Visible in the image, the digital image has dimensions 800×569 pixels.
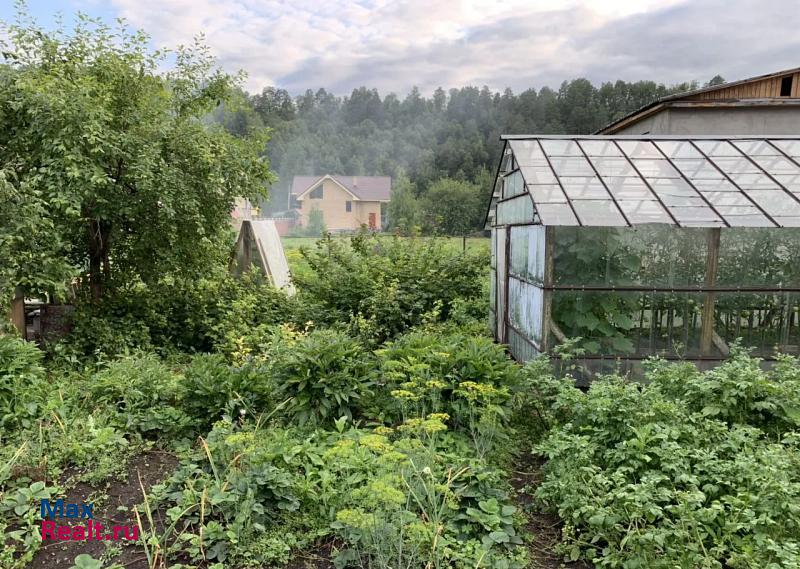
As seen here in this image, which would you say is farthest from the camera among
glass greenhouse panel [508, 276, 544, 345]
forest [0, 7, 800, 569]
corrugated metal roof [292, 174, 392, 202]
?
corrugated metal roof [292, 174, 392, 202]

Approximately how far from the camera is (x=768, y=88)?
48.8 feet

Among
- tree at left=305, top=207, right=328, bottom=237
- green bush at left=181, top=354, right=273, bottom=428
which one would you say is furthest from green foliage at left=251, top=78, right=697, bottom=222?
green bush at left=181, top=354, right=273, bottom=428

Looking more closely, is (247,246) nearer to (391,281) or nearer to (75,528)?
(391,281)

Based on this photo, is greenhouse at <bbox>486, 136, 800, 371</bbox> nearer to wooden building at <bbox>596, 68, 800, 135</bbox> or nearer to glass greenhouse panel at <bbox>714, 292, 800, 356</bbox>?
glass greenhouse panel at <bbox>714, 292, 800, 356</bbox>

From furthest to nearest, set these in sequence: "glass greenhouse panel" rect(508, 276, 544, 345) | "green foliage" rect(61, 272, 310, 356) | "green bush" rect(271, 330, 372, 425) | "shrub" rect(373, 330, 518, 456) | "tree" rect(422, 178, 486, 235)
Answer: "tree" rect(422, 178, 486, 235), "green foliage" rect(61, 272, 310, 356), "glass greenhouse panel" rect(508, 276, 544, 345), "green bush" rect(271, 330, 372, 425), "shrub" rect(373, 330, 518, 456)

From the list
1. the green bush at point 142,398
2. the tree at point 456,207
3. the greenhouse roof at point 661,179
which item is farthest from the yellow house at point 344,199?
the green bush at point 142,398

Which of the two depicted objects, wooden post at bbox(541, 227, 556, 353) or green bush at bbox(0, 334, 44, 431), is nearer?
green bush at bbox(0, 334, 44, 431)

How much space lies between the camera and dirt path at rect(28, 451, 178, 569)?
9.14ft

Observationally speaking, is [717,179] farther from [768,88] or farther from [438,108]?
[438,108]

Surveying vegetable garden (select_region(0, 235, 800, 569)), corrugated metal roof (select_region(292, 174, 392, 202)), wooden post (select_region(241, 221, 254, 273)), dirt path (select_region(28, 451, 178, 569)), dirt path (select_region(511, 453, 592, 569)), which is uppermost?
corrugated metal roof (select_region(292, 174, 392, 202))

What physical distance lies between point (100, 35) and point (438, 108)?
181 ft

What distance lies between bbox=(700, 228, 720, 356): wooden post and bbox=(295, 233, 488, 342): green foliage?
11.1ft

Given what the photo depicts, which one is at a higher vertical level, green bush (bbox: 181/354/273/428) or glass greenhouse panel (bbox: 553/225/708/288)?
glass greenhouse panel (bbox: 553/225/708/288)

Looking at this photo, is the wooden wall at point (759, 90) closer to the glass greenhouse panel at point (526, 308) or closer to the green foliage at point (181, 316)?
the glass greenhouse panel at point (526, 308)
